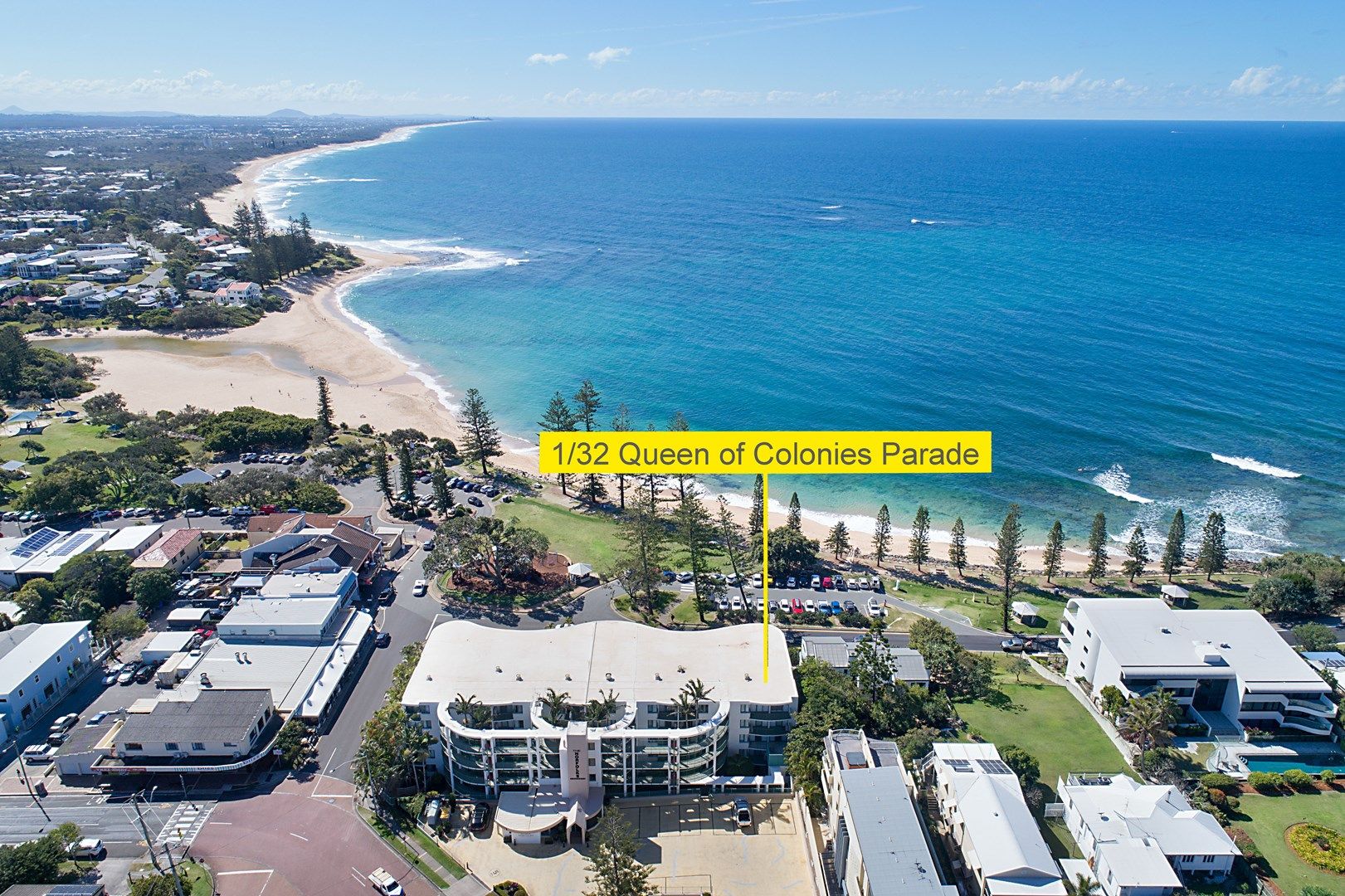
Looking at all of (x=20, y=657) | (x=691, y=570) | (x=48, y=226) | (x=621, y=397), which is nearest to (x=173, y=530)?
(x=20, y=657)

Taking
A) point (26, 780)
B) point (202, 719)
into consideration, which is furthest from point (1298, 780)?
point (26, 780)

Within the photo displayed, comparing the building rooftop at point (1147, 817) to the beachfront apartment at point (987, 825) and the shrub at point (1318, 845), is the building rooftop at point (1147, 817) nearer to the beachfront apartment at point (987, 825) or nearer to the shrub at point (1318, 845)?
the beachfront apartment at point (987, 825)

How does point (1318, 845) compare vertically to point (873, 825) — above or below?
below

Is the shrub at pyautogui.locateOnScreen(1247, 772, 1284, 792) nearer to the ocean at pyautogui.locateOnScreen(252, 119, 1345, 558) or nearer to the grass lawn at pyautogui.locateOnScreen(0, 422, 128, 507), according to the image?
the ocean at pyautogui.locateOnScreen(252, 119, 1345, 558)

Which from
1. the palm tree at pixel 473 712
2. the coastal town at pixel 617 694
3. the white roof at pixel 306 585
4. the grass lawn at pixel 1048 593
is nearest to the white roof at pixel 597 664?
the coastal town at pixel 617 694

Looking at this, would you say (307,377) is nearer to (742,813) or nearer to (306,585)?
(306,585)
